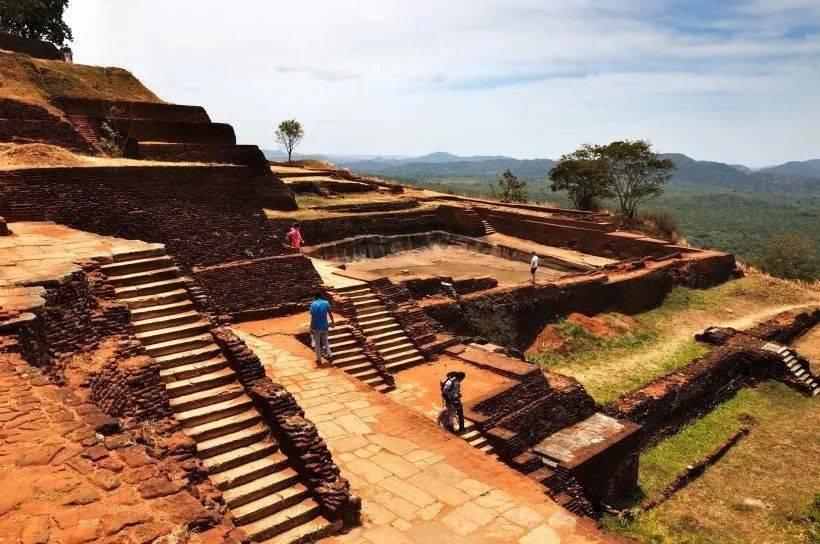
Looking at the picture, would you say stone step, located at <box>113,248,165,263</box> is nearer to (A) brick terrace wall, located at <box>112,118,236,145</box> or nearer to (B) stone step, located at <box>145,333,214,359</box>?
(B) stone step, located at <box>145,333,214,359</box>

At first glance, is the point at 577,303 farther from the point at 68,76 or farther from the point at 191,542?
the point at 68,76

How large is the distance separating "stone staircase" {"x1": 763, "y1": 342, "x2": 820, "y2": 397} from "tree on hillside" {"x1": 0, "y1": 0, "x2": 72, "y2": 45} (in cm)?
3481

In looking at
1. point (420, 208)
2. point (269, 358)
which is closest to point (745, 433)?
point (269, 358)

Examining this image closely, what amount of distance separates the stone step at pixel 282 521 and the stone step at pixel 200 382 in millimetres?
1869

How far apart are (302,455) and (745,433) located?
36.1ft

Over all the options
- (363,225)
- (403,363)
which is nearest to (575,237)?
(363,225)

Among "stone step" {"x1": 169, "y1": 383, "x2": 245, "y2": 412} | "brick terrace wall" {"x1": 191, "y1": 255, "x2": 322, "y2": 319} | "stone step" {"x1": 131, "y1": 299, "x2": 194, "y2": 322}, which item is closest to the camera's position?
"stone step" {"x1": 169, "y1": 383, "x2": 245, "y2": 412}

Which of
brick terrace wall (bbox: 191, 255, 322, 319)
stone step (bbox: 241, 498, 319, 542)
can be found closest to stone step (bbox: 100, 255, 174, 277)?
brick terrace wall (bbox: 191, 255, 322, 319)

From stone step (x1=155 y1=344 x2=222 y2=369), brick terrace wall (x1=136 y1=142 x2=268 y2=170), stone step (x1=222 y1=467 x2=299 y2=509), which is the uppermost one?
brick terrace wall (x1=136 y1=142 x2=268 y2=170)

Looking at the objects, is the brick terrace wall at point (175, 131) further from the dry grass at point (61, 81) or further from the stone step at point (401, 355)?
the stone step at point (401, 355)

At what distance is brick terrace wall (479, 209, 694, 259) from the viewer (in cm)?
2406

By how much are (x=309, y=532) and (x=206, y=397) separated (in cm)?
208

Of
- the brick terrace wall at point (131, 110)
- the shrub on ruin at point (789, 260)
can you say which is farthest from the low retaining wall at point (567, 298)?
the shrub on ruin at point (789, 260)

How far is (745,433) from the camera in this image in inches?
478
